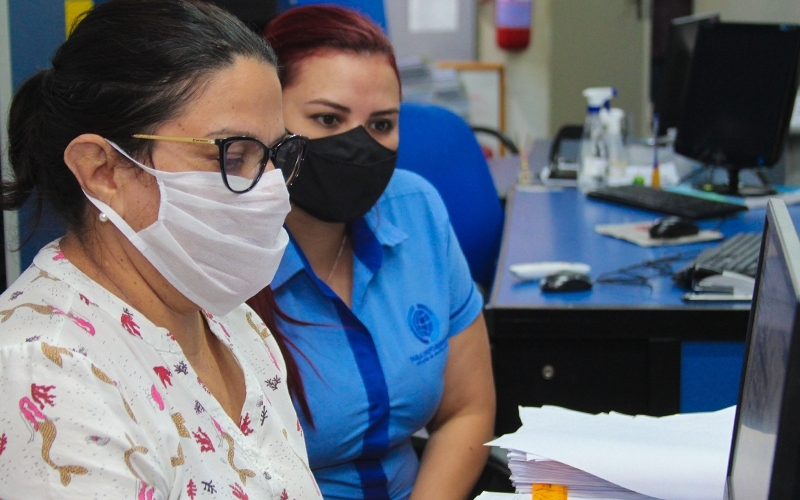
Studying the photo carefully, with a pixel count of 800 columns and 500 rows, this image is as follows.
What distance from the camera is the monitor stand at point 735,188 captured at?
106 inches

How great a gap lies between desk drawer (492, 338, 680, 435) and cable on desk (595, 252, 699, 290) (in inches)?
6.2

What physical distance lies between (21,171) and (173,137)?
0.22 m

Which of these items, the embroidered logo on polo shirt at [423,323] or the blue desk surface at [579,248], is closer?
the embroidered logo on polo shirt at [423,323]

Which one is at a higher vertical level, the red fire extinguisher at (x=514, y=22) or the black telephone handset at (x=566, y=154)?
the red fire extinguisher at (x=514, y=22)

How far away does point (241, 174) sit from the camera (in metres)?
1.01

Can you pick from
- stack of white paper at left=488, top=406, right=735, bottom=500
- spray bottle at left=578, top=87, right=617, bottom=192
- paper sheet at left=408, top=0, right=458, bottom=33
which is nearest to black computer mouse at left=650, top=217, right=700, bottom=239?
spray bottle at left=578, top=87, right=617, bottom=192

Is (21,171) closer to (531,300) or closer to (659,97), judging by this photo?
(531,300)

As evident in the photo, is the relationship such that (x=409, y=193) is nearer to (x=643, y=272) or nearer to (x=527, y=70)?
(x=643, y=272)

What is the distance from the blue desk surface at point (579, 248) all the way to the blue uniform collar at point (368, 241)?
A: 0.31 meters

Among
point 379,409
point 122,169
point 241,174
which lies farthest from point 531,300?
point 122,169

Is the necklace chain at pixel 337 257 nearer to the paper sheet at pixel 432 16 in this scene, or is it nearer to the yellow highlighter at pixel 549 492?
the yellow highlighter at pixel 549 492

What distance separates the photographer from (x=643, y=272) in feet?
6.21

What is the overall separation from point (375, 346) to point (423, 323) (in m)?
0.11

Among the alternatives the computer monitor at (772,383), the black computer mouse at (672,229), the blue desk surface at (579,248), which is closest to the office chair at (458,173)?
the blue desk surface at (579,248)
